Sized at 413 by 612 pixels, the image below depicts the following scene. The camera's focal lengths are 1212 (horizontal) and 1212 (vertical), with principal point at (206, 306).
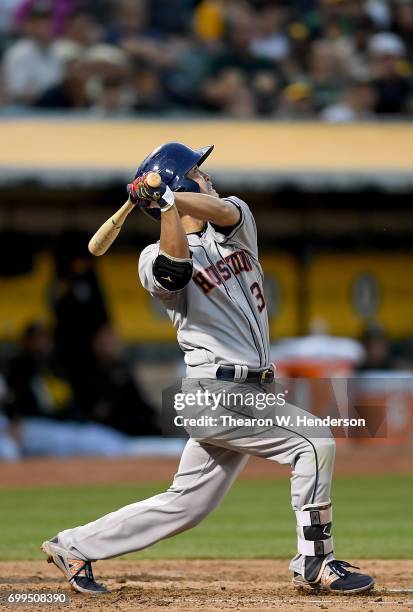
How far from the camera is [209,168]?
1224 centimetres

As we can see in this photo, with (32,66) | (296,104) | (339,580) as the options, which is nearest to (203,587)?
(339,580)

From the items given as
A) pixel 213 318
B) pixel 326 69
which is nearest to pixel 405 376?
pixel 326 69

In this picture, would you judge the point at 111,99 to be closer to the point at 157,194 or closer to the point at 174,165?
the point at 174,165

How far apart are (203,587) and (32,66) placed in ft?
26.8

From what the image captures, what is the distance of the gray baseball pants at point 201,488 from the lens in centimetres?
481

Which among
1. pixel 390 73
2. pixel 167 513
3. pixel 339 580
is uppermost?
pixel 390 73

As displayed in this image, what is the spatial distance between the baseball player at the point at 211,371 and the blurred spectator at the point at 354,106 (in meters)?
8.26

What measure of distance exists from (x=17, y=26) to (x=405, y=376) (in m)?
5.63

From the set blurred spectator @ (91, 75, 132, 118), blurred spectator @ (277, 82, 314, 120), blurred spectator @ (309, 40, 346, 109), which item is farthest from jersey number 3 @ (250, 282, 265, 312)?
blurred spectator @ (309, 40, 346, 109)

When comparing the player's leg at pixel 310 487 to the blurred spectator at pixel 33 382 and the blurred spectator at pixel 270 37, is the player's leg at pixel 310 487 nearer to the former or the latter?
the blurred spectator at pixel 33 382

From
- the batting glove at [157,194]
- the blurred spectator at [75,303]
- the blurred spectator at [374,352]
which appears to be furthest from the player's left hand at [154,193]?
the blurred spectator at [374,352]

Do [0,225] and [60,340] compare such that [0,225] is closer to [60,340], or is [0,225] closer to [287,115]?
[60,340]

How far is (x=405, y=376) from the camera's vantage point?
13.2 metres

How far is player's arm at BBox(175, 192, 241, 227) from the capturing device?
4.65 meters
